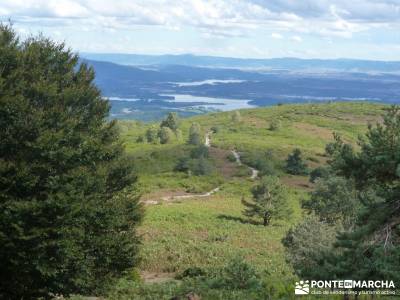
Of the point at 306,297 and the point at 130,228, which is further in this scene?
the point at 130,228

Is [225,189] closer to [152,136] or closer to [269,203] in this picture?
[269,203]

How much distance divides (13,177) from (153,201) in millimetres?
44461

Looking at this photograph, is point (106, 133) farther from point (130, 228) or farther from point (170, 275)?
point (170, 275)

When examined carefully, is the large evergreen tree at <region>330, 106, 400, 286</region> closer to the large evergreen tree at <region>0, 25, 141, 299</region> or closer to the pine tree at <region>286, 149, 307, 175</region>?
the large evergreen tree at <region>0, 25, 141, 299</region>

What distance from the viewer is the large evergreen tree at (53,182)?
1845 cm

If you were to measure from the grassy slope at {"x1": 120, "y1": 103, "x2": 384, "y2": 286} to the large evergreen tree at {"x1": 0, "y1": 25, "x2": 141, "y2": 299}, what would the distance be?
31.1 feet

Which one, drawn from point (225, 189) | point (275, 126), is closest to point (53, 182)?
point (225, 189)

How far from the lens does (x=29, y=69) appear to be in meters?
21.0

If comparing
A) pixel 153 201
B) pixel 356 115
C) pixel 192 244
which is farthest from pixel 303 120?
pixel 192 244

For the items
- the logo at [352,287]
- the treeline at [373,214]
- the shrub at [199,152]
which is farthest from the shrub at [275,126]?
the treeline at [373,214]

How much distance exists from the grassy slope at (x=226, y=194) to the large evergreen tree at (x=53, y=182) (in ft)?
31.1

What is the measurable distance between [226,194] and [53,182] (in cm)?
5075

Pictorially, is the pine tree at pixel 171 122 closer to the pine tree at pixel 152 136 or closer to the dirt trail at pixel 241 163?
the pine tree at pixel 152 136

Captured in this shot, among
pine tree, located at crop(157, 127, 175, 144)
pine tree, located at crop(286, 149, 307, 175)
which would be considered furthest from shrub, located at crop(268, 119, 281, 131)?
pine tree, located at crop(286, 149, 307, 175)
